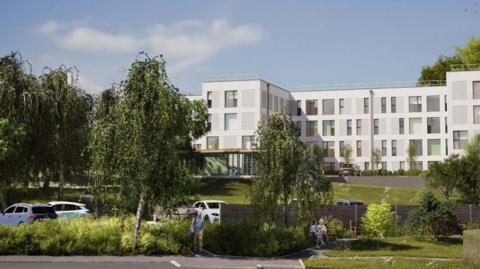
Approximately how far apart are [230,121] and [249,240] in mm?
53412

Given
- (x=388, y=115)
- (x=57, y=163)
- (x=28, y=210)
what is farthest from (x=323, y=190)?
(x=388, y=115)

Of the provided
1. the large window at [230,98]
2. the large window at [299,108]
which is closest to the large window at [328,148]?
the large window at [299,108]

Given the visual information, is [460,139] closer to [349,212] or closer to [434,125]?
[434,125]

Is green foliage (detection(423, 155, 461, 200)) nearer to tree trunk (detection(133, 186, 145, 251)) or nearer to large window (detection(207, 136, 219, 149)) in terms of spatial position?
tree trunk (detection(133, 186, 145, 251))

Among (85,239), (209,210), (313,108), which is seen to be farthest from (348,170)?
(85,239)

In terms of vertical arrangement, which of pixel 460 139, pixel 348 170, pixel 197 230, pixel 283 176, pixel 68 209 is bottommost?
pixel 197 230

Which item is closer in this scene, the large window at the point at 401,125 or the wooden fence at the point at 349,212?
the wooden fence at the point at 349,212

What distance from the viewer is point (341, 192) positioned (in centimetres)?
6506

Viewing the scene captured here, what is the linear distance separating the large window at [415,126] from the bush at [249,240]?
56933 millimetres

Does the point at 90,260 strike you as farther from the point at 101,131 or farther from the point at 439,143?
the point at 439,143

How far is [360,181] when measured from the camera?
73.4 metres

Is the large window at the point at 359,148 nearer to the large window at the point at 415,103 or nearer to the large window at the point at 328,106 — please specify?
the large window at the point at 328,106

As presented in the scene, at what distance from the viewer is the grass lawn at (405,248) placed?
27938mm

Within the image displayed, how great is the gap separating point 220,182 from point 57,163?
24.9 metres
